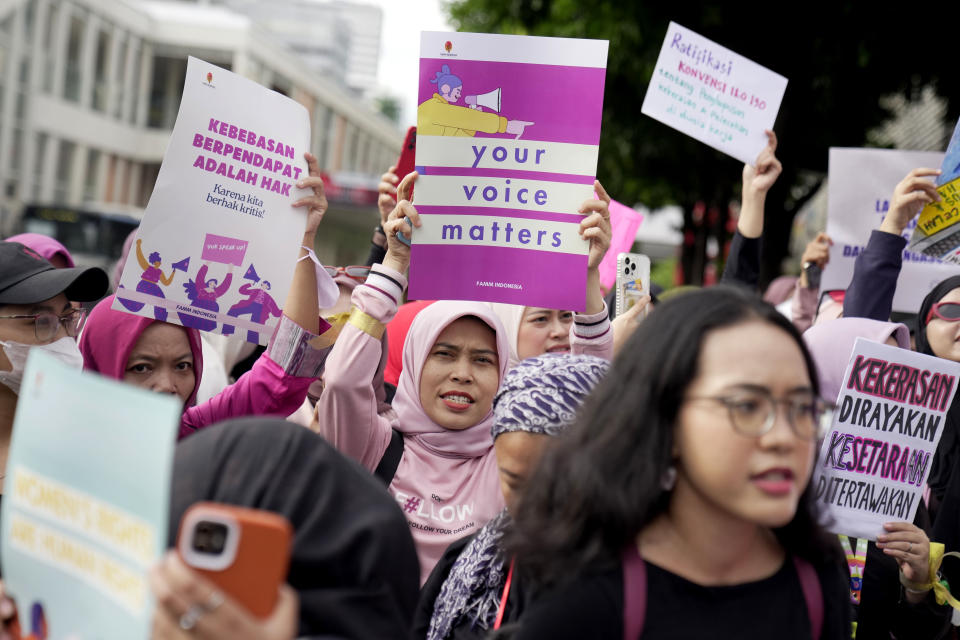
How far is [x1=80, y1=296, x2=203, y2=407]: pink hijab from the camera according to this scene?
333cm

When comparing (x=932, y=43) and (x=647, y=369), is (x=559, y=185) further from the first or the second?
(x=932, y=43)

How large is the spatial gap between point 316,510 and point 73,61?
40691 millimetres

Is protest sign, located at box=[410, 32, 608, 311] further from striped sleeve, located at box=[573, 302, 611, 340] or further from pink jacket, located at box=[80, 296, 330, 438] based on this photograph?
pink jacket, located at box=[80, 296, 330, 438]

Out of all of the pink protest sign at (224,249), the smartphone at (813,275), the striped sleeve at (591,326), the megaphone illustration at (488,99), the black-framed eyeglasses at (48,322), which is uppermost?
the megaphone illustration at (488,99)

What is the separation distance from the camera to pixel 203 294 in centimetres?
344

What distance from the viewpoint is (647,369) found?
1958 millimetres

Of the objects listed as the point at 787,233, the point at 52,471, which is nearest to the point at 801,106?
the point at 787,233

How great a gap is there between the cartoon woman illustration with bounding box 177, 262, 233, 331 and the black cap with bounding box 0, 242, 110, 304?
0.92ft

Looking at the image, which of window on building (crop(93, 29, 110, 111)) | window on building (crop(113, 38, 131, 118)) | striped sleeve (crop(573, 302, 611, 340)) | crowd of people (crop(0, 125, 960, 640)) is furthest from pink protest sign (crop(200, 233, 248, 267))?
window on building (crop(113, 38, 131, 118))

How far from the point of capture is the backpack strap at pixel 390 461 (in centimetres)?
330

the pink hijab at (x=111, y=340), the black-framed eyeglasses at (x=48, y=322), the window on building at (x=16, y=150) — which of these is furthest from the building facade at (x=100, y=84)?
the black-framed eyeglasses at (x=48, y=322)

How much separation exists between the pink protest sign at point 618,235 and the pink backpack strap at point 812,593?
3.17 meters

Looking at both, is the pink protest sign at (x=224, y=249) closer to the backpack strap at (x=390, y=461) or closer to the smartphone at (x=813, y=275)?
the backpack strap at (x=390, y=461)

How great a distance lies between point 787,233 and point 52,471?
12320 millimetres
